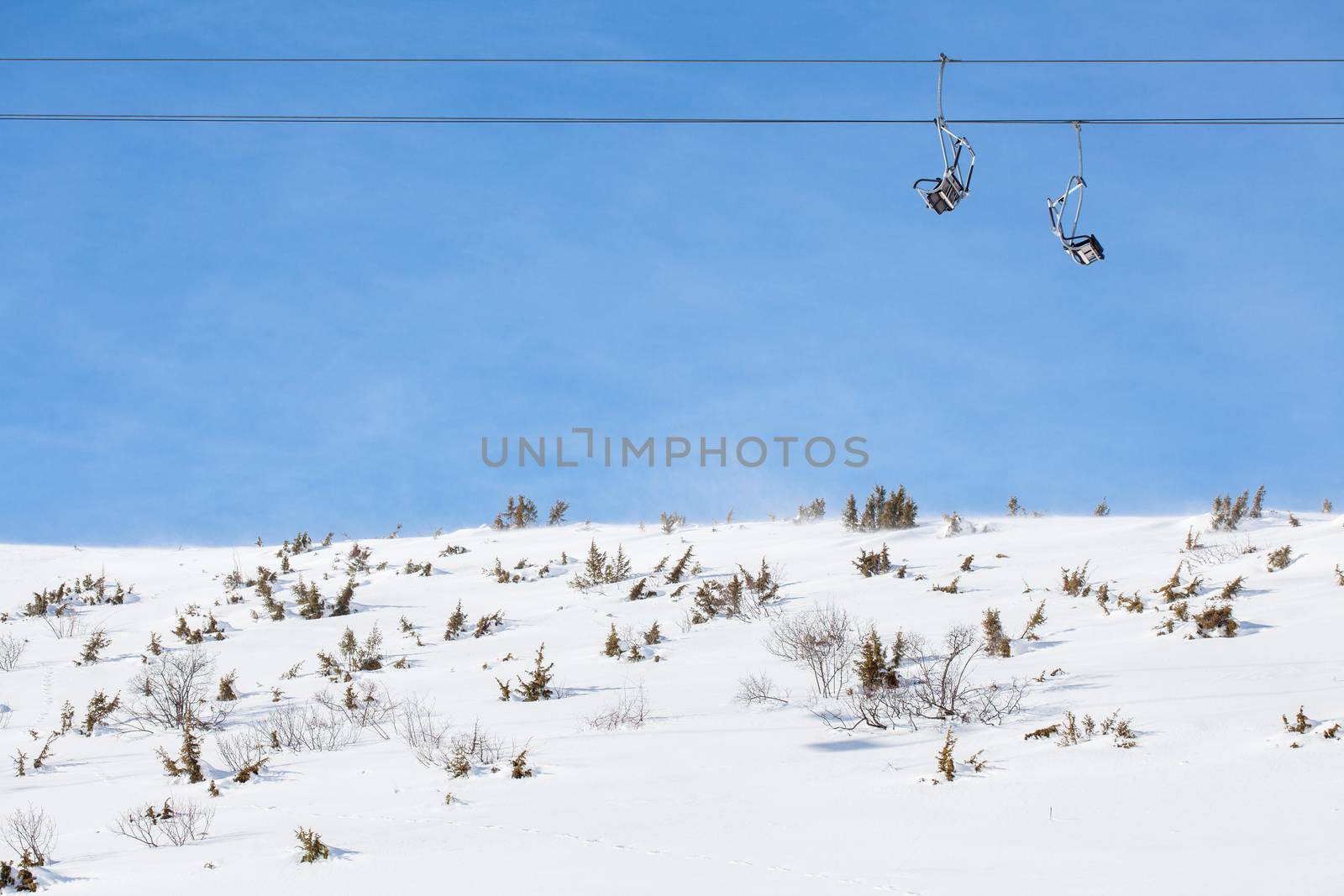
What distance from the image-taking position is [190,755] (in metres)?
8.70

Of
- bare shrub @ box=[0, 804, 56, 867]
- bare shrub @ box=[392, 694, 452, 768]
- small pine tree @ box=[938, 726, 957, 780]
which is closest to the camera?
bare shrub @ box=[0, 804, 56, 867]

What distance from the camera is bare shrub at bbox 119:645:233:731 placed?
11.6 metres

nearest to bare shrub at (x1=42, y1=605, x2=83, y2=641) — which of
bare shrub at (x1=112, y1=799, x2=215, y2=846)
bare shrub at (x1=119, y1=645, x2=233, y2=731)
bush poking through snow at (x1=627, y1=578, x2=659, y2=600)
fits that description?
bare shrub at (x1=119, y1=645, x2=233, y2=731)

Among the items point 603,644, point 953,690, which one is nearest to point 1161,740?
point 953,690

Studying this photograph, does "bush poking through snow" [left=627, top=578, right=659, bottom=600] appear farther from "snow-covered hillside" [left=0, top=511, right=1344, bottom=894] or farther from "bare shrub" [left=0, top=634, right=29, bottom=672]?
"bare shrub" [left=0, top=634, right=29, bottom=672]

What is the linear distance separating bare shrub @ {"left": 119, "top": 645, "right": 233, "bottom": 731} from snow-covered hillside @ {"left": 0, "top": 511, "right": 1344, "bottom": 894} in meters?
0.13

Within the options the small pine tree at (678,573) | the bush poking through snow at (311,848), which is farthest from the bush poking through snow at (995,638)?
the bush poking through snow at (311,848)

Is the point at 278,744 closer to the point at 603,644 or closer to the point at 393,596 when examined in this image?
the point at 603,644

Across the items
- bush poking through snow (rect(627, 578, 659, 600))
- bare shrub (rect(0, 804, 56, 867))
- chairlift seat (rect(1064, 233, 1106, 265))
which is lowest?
bare shrub (rect(0, 804, 56, 867))

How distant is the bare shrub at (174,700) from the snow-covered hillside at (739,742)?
0.13m

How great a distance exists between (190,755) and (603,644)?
19.9 feet

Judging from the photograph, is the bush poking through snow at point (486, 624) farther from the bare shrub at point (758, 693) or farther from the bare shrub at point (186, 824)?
the bare shrub at point (186, 824)

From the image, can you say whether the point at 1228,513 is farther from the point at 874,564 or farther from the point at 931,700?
the point at 931,700

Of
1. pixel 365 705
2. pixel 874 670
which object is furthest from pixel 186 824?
pixel 874 670
